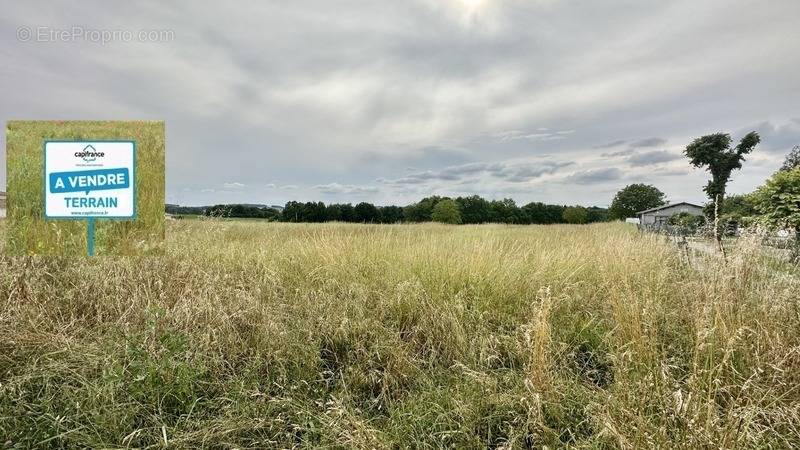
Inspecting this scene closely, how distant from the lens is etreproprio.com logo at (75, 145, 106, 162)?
10.7ft

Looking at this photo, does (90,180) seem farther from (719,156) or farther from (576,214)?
(576,214)

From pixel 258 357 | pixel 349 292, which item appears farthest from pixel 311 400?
pixel 349 292

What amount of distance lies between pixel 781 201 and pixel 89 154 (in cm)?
1000

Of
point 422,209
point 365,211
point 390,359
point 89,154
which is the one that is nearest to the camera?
point 390,359

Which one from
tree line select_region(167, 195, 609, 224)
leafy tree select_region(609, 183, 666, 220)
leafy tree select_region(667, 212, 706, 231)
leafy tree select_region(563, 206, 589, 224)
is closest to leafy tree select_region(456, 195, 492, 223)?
tree line select_region(167, 195, 609, 224)

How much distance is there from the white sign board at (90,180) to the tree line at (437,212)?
8.55ft

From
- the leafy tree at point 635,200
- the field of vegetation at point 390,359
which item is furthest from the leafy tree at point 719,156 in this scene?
the leafy tree at point 635,200

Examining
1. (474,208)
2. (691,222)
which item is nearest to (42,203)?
(691,222)

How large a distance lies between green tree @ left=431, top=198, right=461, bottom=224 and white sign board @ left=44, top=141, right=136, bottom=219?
32.9m

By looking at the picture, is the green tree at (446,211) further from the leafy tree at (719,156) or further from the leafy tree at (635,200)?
the leafy tree at (635,200)

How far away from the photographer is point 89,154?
10.8 feet

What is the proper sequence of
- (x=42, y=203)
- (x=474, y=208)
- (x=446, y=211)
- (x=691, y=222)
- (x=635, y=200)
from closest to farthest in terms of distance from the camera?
(x=42, y=203), (x=691, y=222), (x=446, y=211), (x=474, y=208), (x=635, y=200)

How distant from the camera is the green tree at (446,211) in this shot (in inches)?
1460

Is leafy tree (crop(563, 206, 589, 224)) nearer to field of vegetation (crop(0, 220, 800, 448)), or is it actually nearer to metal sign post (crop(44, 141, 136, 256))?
field of vegetation (crop(0, 220, 800, 448))
